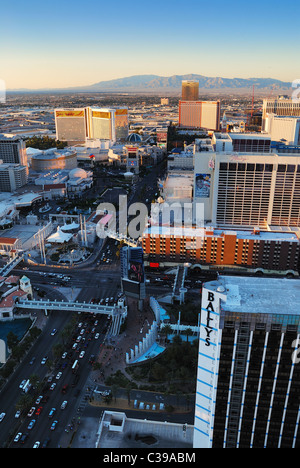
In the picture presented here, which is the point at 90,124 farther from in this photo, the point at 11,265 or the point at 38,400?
the point at 38,400

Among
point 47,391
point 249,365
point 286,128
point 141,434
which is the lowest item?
point 47,391

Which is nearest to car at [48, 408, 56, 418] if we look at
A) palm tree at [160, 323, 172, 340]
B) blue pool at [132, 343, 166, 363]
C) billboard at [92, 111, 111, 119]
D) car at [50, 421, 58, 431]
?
car at [50, 421, 58, 431]

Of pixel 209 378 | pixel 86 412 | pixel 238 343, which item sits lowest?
pixel 86 412

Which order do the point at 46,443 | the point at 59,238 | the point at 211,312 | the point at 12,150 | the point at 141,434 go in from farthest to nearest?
the point at 12,150, the point at 59,238, the point at 141,434, the point at 46,443, the point at 211,312

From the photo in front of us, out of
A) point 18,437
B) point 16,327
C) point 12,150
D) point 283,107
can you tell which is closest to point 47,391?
point 18,437

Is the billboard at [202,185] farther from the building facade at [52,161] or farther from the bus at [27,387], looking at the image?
the building facade at [52,161]
